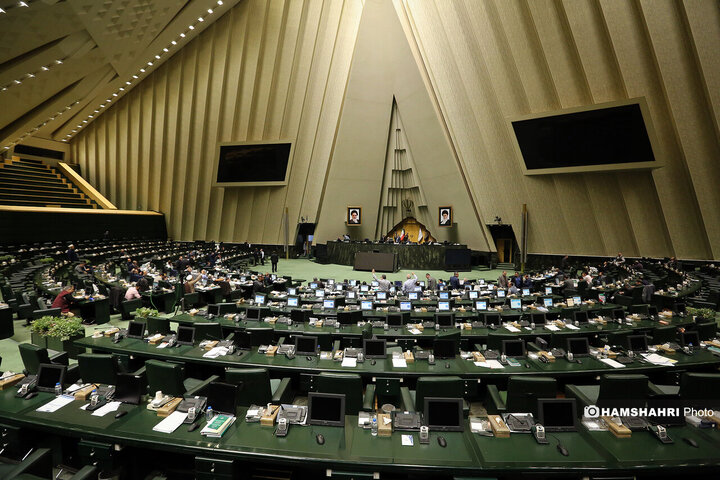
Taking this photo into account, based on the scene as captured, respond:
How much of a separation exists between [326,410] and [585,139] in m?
21.6

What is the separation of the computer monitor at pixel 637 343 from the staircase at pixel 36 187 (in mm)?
36486

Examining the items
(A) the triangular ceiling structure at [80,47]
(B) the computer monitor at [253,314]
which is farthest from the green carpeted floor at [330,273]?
(A) the triangular ceiling structure at [80,47]

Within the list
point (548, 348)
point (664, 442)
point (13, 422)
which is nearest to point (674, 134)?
point (548, 348)

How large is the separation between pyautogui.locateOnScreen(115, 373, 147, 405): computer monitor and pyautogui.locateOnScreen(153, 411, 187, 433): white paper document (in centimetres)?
64

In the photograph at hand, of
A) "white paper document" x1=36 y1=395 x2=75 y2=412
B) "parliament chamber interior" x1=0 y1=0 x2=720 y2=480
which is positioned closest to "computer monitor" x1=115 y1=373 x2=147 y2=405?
"parliament chamber interior" x1=0 y1=0 x2=720 y2=480

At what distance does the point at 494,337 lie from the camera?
22.2 feet

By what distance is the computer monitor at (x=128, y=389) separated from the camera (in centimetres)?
442

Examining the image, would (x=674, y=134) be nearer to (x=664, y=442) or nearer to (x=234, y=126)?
(x=664, y=442)

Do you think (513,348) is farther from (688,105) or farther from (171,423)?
(688,105)

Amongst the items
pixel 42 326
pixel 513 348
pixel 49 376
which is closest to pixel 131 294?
pixel 42 326

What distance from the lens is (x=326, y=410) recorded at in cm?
411

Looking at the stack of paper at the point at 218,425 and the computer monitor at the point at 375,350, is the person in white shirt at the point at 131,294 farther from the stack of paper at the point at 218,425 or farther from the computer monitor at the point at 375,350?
the stack of paper at the point at 218,425

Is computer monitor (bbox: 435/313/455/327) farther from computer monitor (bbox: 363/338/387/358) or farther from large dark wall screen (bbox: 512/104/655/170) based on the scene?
large dark wall screen (bbox: 512/104/655/170)

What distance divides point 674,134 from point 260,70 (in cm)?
2606
